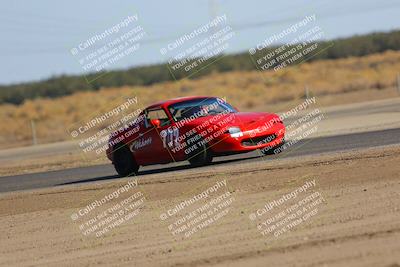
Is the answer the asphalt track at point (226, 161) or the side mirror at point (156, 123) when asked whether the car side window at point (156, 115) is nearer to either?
the side mirror at point (156, 123)

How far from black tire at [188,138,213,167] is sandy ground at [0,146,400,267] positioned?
0.46 metres

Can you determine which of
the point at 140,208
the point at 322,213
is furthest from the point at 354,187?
the point at 140,208

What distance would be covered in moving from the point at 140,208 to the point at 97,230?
1.54 meters

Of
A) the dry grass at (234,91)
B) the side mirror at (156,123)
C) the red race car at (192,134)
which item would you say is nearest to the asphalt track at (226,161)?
the red race car at (192,134)

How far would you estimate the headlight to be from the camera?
17.9 meters

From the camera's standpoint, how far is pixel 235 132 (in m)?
18.0

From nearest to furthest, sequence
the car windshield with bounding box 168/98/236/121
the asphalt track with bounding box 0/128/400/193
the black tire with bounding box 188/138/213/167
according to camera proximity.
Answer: the black tire with bounding box 188/138/213/167
the car windshield with bounding box 168/98/236/121
the asphalt track with bounding box 0/128/400/193

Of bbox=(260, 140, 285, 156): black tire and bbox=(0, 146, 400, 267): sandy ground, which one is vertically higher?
bbox=(0, 146, 400, 267): sandy ground

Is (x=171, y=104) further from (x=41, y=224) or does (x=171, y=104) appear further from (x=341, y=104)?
(x=341, y=104)

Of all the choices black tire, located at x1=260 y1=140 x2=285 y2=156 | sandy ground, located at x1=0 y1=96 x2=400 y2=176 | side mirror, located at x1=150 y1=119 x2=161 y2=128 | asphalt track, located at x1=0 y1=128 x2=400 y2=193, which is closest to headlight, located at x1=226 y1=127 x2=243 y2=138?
asphalt track, located at x1=0 y1=128 x2=400 y2=193

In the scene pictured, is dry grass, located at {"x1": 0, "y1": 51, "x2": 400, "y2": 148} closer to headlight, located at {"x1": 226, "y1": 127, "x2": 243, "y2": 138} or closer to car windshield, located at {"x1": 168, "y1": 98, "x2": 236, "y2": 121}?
car windshield, located at {"x1": 168, "y1": 98, "x2": 236, "y2": 121}

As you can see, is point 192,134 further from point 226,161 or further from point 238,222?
point 238,222

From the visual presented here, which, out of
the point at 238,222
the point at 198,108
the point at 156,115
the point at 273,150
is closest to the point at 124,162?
the point at 156,115

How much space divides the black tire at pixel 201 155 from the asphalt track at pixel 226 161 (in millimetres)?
175
